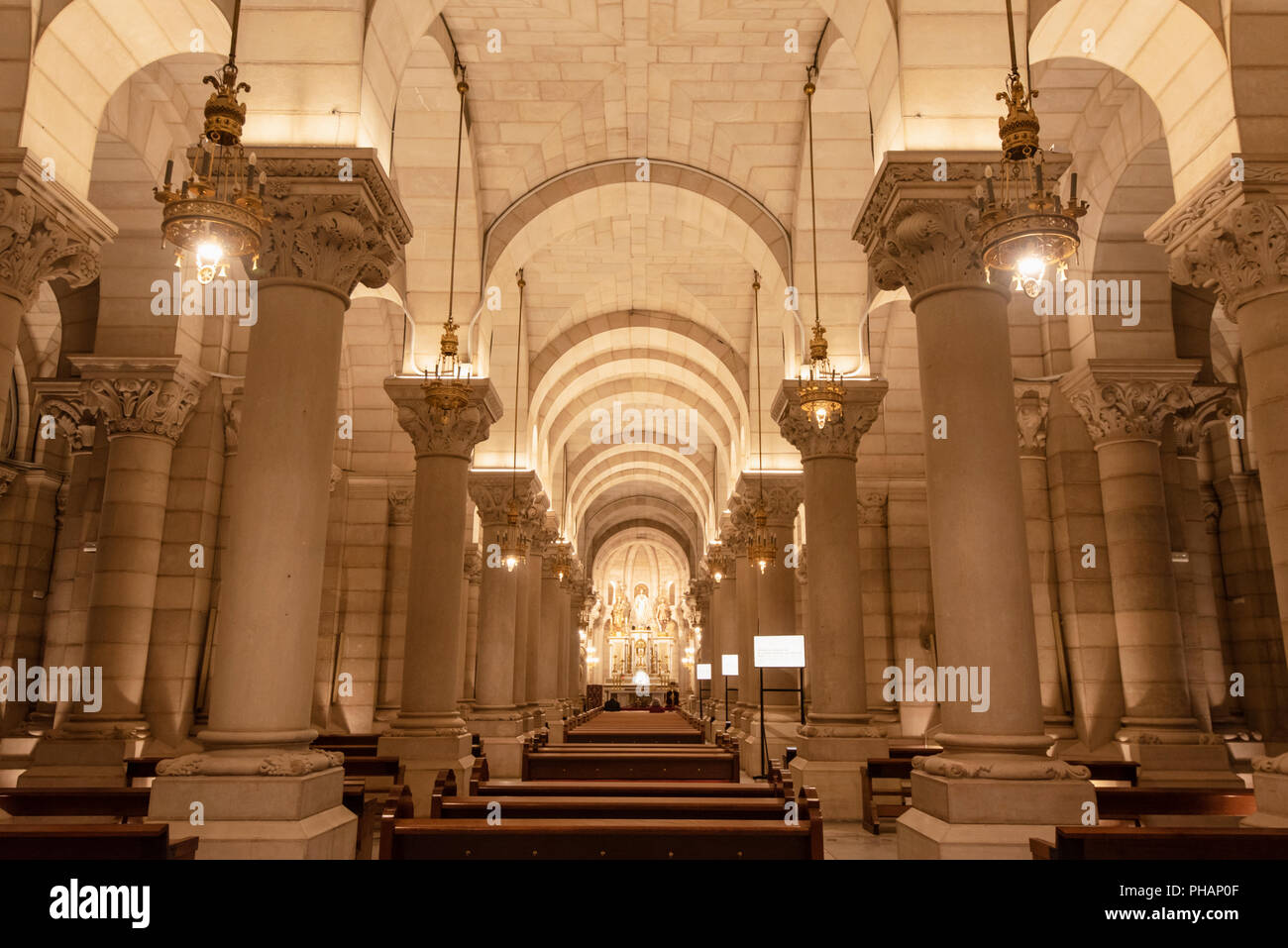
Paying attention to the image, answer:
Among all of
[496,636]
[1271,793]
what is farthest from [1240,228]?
[496,636]

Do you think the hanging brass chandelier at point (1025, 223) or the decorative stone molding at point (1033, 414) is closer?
the hanging brass chandelier at point (1025, 223)

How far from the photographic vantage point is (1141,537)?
11633 millimetres

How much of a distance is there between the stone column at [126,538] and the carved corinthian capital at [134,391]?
0.5 inches

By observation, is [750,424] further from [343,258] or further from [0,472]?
[0,472]

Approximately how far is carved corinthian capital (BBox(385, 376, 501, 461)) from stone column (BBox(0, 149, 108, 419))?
517 cm

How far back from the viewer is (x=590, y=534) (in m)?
48.6

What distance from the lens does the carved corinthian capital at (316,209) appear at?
301 inches

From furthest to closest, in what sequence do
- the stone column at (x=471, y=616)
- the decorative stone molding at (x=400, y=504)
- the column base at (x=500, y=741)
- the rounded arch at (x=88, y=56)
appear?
the stone column at (x=471, y=616)
the decorative stone molding at (x=400, y=504)
the column base at (x=500, y=741)
the rounded arch at (x=88, y=56)

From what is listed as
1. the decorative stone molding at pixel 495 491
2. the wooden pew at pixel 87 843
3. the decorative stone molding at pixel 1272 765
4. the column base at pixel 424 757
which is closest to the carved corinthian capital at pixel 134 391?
the column base at pixel 424 757

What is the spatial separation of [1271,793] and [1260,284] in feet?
12.4

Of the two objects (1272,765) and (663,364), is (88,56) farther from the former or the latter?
(663,364)

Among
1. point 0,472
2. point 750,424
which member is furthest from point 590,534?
point 0,472

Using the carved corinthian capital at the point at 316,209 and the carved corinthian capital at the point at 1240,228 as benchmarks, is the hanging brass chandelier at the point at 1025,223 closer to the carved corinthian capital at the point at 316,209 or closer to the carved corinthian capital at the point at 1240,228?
the carved corinthian capital at the point at 1240,228

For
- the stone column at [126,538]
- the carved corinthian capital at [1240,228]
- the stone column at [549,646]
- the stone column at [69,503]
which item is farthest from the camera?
the stone column at [549,646]
